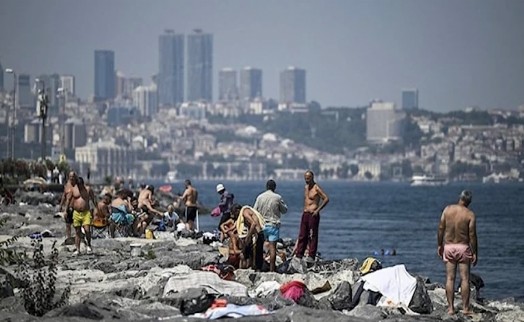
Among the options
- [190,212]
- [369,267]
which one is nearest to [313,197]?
[369,267]

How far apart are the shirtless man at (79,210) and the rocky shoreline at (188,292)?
430 millimetres

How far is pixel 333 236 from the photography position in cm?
5588

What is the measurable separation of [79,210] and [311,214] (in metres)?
4.16

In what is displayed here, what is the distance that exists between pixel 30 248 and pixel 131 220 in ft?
15.5

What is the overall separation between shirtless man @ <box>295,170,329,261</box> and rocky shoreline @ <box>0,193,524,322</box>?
451mm

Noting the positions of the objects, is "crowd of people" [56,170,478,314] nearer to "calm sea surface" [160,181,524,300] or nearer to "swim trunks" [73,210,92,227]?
"swim trunks" [73,210,92,227]

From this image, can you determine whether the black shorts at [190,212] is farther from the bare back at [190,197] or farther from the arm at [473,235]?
the arm at [473,235]

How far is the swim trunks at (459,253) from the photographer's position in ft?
60.2

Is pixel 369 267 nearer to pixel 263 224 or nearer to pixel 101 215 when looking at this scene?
pixel 263 224

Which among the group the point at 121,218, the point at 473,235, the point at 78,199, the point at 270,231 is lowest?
the point at 121,218

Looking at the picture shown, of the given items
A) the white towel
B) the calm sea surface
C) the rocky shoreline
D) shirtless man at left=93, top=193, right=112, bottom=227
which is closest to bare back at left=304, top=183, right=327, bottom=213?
the rocky shoreline

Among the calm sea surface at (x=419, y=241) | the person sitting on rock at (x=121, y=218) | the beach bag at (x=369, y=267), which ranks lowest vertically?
the calm sea surface at (x=419, y=241)

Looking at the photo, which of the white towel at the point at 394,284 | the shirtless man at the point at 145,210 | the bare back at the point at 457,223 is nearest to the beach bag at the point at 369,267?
the white towel at the point at 394,284

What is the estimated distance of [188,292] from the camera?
17.6 m
